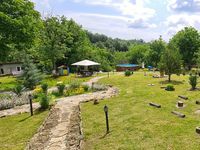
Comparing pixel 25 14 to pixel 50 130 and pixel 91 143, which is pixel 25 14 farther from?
pixel 91 143

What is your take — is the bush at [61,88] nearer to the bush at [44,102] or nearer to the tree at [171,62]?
the bush at [44,102]

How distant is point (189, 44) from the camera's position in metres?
53.1

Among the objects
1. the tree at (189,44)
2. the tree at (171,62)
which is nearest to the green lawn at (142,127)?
the tree at (171,62)

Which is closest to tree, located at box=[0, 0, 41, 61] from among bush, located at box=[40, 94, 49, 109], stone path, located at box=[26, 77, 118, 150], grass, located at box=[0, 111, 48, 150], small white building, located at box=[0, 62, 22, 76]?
bush, located at box=[40, 94, 49, 109]

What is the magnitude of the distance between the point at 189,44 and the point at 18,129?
4794cm

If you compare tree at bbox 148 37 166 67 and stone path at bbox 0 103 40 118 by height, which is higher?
tree at bbox 148 37 166 67

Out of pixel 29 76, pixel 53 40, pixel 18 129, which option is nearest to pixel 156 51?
pixel 53 40

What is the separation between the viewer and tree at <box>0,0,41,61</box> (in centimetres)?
2331

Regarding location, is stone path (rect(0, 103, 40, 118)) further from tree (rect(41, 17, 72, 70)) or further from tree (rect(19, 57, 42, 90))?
tree (rect(41, 17, 72, 70))

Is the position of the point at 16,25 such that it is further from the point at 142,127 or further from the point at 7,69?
the point at 7,69

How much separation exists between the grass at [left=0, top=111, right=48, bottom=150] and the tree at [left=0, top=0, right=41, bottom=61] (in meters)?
11.0

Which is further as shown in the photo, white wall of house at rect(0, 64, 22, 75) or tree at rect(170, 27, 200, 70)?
tree at rect(170, 27, 200, 70)

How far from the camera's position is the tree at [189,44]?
52.9 metres

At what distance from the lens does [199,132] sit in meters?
9.94
